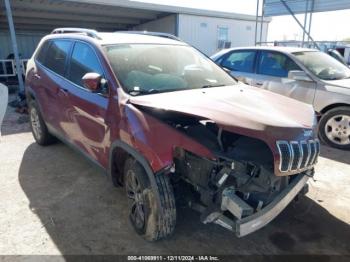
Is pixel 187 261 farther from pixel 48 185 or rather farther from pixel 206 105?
pixel 48 185

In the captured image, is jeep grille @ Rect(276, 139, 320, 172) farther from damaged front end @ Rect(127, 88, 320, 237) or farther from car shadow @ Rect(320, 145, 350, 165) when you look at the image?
car shadow @ Rect(320, 145, 350, 165)

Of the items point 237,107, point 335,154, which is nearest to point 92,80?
point 237,107

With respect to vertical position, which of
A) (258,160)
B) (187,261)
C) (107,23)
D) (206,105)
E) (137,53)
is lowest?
(187,261)

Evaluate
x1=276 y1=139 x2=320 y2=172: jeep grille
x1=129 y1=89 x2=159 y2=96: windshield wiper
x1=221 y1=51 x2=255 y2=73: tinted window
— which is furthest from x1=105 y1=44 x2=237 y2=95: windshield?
x1=221 y1=51 x2=255 y2=73: tinted window

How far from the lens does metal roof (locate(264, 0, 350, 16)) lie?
1075 centimetres

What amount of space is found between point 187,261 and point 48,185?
2213 mm

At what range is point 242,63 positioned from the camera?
6.73 m

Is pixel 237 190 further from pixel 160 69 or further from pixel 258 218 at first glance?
pixel 160 69

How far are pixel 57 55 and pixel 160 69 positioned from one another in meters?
1.90

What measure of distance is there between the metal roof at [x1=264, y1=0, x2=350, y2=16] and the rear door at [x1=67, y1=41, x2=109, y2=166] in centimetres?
1008

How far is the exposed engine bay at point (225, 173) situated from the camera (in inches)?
94.6

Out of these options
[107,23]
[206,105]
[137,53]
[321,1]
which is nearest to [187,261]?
[206,105]

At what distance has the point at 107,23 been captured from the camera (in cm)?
1702

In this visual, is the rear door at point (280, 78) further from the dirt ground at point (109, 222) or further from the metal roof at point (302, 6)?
the metal roof at point (302, 6)
